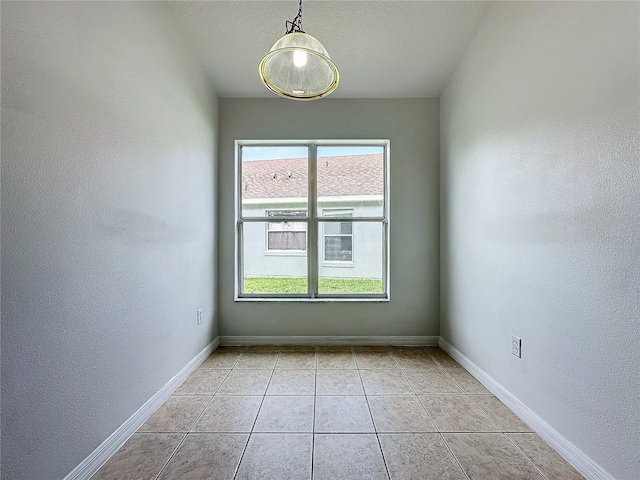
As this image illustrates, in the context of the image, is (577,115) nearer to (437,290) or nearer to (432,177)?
(432,177)

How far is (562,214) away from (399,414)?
4.90 ft

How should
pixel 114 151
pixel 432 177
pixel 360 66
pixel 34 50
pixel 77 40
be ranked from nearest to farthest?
pixel 34 50 < pixel 77 40 < pixel 114 151 < pixel 360 66 < pixel 432 177

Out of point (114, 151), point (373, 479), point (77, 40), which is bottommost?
point (373, 479)

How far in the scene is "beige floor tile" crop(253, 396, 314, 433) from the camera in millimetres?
1659

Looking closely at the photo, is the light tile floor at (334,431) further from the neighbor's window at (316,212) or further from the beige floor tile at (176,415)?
the neighbor's window at (316,212)

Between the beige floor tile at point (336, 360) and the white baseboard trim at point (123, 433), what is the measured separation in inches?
45.3

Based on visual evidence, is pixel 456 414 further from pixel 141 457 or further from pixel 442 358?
pixel 141 457

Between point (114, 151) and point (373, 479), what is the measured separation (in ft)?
6.77

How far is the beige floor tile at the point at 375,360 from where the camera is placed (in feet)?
8.29

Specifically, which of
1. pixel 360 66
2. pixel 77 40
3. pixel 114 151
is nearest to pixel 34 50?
pixel 77 40

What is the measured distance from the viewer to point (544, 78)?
5.13 feet

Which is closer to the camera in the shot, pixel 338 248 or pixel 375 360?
pixel 375 360

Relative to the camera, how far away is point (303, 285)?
10.5ft

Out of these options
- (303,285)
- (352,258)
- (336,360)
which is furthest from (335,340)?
(352,258)
